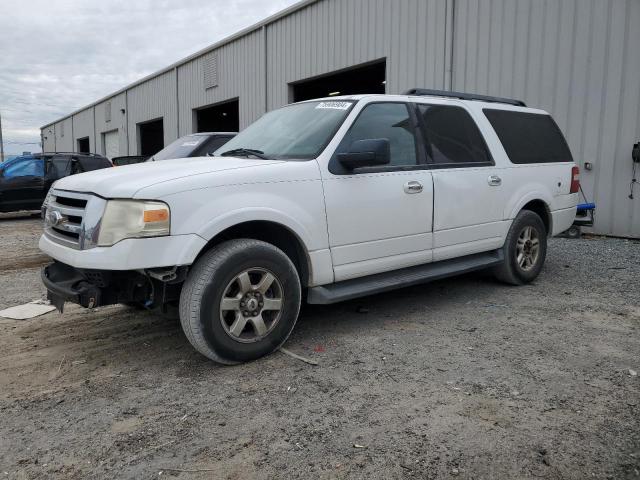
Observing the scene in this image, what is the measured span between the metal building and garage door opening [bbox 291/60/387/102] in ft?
0.30

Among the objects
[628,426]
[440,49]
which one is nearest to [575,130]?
[440,49]

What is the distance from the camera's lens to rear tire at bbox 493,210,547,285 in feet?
17.7

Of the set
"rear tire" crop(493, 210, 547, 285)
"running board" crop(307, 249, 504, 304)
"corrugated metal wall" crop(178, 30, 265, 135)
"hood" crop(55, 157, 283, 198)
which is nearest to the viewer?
"hood" crop(55, 157, 283, 198)

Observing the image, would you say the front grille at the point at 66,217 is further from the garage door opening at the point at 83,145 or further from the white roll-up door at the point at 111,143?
the garage door opening at the point at 83,145

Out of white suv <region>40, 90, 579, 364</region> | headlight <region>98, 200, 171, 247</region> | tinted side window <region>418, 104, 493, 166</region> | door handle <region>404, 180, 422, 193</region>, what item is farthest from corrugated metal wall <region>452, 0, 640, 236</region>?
headlight <region>98, 200, 171, 247</region>

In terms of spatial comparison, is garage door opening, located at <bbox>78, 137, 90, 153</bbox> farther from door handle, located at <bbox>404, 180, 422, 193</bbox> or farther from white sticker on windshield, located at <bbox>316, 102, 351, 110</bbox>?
door handle, located at <bbox>404, 180, 422, 193</bbox>

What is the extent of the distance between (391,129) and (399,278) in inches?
49.8

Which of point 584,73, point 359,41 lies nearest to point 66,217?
point 584,73

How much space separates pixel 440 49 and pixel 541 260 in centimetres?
645

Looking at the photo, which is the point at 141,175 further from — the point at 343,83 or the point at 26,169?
the point at 343,83

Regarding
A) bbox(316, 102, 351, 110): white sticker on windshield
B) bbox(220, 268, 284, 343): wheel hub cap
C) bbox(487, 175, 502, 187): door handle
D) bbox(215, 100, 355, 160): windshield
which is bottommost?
bbox(220, 268, 284, 343): wheel hub cap

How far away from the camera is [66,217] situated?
3531 millimetres

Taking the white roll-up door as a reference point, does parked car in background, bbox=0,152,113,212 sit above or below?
below

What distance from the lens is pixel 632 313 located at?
4672 mm
